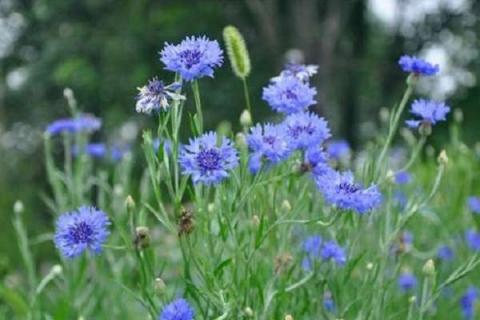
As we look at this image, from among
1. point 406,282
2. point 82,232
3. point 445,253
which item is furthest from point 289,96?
point 445,253

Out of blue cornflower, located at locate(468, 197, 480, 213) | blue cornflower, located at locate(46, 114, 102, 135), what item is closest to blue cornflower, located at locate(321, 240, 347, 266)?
blue cornflower, located at locate(468, 197, 480, 213)

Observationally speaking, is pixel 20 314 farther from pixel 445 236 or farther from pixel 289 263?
pixel 445 236

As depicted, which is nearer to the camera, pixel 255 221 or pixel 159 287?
pixel 159 287

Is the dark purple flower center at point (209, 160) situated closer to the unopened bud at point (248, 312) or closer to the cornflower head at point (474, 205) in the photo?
the unopened bud at point (248, 312)

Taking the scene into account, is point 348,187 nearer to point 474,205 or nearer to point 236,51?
point 236,51

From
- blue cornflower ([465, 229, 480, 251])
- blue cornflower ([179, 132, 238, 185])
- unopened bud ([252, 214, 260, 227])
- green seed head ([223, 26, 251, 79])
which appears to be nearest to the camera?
blue cornflower ([179, 132, 238, 185])

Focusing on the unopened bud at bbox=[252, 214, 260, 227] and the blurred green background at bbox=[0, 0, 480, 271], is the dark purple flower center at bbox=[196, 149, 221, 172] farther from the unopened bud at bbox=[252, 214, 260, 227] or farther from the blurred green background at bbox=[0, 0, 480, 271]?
the blurred green background at bbox=[0, 0, 480, 271]
